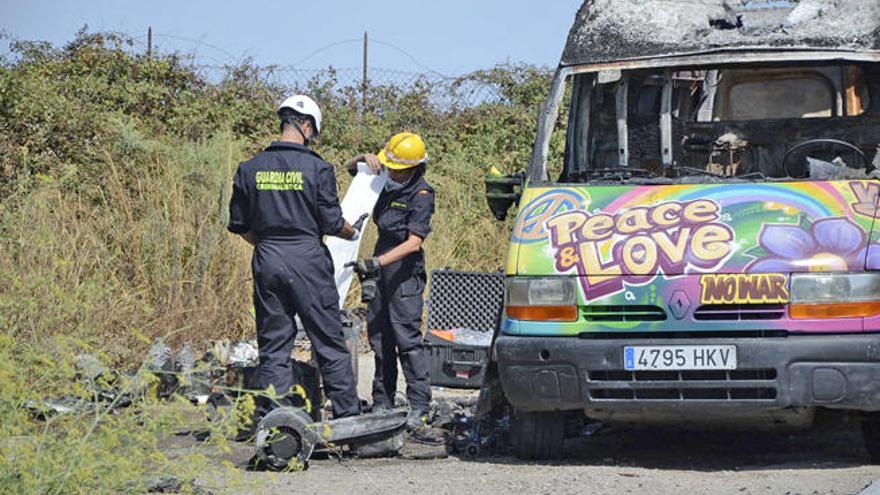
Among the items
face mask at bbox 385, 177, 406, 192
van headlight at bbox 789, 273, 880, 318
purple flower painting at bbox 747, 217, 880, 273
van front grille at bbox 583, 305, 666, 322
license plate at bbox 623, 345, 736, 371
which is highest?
face mask at bbox 385, 177, 406, 192

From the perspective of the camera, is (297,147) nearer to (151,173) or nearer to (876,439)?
(876,439)

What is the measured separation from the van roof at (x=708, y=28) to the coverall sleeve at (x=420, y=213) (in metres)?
1.22

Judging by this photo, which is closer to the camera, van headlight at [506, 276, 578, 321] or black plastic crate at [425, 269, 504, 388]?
van headlight at [506, 276, 578, 321]

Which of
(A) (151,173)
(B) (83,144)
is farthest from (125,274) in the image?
(B) (83,144)

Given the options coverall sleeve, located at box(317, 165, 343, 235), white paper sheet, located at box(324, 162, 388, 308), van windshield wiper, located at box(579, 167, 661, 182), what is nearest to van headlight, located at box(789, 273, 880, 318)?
van windshield wiper, located at box(579, 167, 661, 182)

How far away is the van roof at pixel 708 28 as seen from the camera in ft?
27.2

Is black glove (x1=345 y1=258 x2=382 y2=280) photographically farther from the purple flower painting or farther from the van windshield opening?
the purple flower painting

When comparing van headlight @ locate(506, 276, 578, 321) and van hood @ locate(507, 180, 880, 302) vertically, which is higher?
van hood @ locate(507, 180, 880, 302)

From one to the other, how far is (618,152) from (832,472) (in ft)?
8.28

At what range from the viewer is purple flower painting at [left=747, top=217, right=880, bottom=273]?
7074mm

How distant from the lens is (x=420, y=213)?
29.3 feet

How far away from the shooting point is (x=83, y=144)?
14422mm

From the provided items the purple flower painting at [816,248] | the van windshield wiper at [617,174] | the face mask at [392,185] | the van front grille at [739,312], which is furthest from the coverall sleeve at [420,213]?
the purple flower painting at [816,248]

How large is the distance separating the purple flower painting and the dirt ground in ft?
3.04
